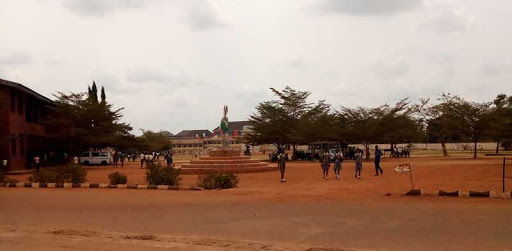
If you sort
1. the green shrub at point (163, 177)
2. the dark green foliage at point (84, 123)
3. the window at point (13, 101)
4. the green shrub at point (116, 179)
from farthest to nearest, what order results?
the dark green foliage at point (84, 123) < the window at point (13, 101) < the green shrub at point (116, 179) < the green shrub at point (163, 177)

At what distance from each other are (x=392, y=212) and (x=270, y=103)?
147 feet

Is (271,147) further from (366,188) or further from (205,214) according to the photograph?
(205,214)

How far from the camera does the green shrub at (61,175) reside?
2420 cm

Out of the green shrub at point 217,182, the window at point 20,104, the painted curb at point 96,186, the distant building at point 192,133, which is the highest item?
the window at point 20,104

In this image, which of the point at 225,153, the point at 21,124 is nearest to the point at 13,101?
the point at 21,124

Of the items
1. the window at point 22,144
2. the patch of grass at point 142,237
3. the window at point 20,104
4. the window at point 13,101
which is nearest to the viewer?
the patch of grass at point 142,237

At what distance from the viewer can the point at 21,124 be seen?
3919 centimetres

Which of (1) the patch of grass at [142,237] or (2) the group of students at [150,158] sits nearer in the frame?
(1) the patch of grass at [142,237]

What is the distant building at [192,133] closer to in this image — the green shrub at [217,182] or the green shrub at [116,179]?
the green shrub at [116,179]

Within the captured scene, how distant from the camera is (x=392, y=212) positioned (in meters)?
12.6

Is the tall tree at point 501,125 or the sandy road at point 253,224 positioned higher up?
the tall tree at point 501,125

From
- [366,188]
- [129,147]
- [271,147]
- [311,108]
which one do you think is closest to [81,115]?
[129,147]

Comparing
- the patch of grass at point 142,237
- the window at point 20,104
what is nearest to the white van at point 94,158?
the window at point 20,104

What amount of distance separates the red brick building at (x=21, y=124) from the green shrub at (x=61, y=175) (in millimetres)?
10883
